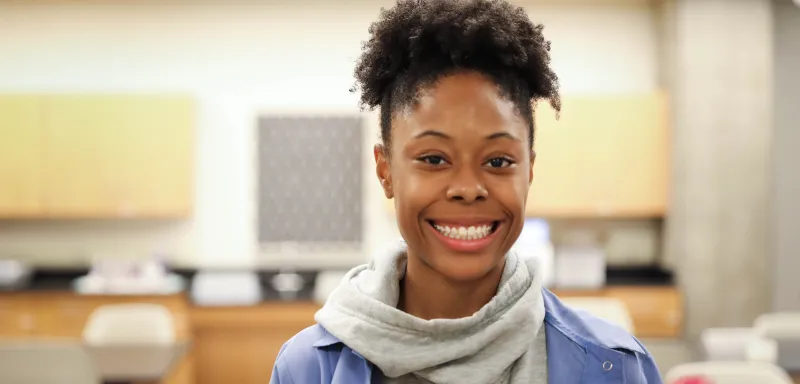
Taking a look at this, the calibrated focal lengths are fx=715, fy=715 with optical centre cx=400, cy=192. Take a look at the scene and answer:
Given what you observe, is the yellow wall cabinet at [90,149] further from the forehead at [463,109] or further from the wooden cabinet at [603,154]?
the forehead at [463,109]

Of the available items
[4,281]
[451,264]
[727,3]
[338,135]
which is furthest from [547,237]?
[451,264]

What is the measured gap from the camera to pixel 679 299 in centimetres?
438

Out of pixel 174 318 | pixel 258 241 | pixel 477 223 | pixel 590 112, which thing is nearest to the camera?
pixel 477 223

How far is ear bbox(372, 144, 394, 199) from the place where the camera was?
93 cm

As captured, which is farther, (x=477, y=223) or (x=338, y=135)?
(x=338, y=135)

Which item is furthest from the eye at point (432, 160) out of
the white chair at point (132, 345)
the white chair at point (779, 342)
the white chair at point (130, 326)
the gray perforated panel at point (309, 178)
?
the gray perforated panel at point (309, 178)

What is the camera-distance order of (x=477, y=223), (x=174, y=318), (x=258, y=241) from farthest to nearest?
1. (x=258, y=241)
2. (x=174, y=318)
3. (x=477, y=223)

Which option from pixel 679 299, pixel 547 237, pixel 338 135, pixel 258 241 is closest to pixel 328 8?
pixel 338 135

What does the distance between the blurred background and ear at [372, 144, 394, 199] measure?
10.3 ft

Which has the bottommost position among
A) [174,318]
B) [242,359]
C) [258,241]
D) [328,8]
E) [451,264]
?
[242,359]

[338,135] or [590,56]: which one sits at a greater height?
[590,56]

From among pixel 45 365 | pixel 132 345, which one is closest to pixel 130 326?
pixel 132 345

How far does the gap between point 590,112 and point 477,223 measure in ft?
12.5

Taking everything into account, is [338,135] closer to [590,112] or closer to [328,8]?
[328,8]
